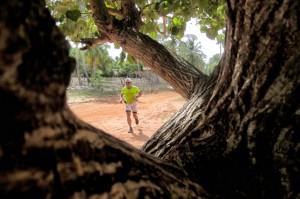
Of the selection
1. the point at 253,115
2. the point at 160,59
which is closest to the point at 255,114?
the point at 253,115

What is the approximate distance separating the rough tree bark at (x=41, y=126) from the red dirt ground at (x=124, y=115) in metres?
9.67

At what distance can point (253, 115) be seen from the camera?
1207mm

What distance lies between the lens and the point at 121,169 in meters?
0.94

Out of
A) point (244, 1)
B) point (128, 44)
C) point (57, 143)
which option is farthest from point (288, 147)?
point (128, 44)

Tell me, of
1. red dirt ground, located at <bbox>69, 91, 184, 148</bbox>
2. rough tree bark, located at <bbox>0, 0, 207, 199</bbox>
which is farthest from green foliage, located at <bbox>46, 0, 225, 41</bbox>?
red dirt ground, located at <bbox>69, 91, 184, 148</bbox>

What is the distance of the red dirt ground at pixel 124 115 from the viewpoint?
12.6 metres

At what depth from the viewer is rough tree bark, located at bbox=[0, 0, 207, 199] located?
640 mm

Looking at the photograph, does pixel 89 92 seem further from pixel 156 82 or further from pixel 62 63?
pixel 62 63

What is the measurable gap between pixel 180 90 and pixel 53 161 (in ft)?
8.05

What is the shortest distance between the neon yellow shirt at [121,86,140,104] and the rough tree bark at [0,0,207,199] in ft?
33.1

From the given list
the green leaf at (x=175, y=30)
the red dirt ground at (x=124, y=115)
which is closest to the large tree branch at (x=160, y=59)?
the green leaf at (x=175, y=30)

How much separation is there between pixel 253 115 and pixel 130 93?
392 inches

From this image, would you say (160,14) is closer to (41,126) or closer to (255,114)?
(255,114)

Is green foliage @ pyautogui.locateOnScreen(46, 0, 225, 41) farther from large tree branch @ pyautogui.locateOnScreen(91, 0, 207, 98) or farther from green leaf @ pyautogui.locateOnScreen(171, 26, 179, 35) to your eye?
large tree branch @ pyautogui.locateOnScreen(91, 0, 207, 98)
